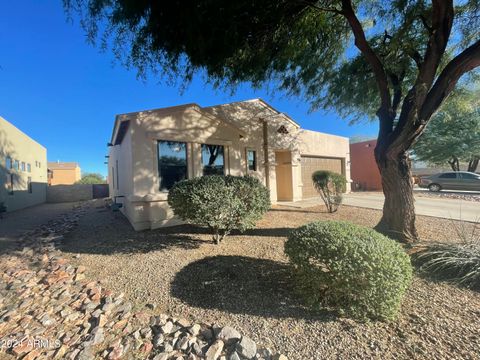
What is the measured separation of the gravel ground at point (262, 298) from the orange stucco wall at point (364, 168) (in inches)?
608

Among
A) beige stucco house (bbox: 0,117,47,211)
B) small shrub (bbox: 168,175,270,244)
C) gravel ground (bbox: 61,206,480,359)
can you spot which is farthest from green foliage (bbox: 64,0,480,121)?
beige stucco house (bbox: 0,117,47,211)

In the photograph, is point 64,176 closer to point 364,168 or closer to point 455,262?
point 364,168

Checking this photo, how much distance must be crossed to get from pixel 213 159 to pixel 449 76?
635cm

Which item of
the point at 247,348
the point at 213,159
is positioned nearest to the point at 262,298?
the point at 247,348

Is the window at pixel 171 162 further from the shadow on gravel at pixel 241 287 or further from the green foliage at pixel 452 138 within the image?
the green foliage at pixel 452 138

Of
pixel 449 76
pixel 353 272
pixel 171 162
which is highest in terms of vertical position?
pixel 449 76

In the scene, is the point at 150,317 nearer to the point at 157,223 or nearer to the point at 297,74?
the point at 157,223

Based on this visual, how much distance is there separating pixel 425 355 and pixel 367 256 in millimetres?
949

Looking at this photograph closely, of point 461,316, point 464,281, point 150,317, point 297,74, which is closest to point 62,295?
point 150,317

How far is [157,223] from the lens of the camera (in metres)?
6.55

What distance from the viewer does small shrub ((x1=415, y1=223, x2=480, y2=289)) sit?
3312 millimetres

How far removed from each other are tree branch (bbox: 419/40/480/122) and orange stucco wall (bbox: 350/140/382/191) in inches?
658

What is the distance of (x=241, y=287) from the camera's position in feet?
10.9

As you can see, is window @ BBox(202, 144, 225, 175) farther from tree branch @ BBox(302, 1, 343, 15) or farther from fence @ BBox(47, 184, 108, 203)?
fence @ BBox(47, 184, 108, 203)
